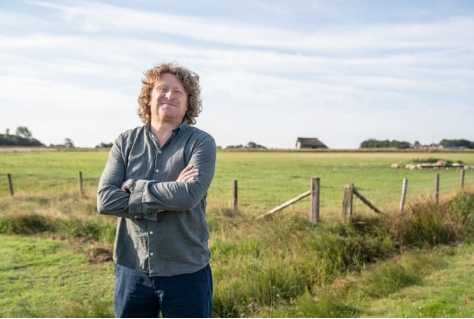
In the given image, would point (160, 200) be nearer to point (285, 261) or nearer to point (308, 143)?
point (285, 261)

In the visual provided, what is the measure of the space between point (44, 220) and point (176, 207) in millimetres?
8346

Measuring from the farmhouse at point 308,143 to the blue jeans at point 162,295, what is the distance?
279ft

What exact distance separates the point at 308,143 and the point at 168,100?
3381 inches

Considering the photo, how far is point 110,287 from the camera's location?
6.27 m

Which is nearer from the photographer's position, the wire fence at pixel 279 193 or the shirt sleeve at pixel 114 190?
the shirt sleeve at pixel 114 190

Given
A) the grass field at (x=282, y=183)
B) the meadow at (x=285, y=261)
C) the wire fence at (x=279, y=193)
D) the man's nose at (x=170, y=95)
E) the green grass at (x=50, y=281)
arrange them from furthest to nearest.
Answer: the grass field at (x=282, y=183) < the wire fence at (x=279, y=193) < the meadow at (x=285, y=261) < the green grass at (x=50, y=281) < the man's nose at (x=170, y=95)

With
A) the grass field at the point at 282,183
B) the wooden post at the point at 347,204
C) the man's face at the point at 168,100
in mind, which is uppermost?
the man's face at the point at 168,100

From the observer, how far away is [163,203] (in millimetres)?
2545

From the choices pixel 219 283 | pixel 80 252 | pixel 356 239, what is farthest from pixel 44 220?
pixel 356 239

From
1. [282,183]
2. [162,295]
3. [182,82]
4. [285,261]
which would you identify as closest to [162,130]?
[182,82]

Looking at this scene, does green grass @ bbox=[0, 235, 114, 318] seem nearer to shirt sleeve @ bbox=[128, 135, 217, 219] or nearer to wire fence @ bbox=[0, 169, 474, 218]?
shirt sleeve @ bbox=[128, 135, 217, 219]

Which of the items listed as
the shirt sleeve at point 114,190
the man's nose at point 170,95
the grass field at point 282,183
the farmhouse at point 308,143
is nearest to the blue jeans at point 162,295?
the shirt sleeve at point 114,190

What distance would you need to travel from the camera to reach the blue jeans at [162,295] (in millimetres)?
2535

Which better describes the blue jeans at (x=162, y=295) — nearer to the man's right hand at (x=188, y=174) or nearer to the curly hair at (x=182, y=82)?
the man's right hand at (x=188, y=174)
